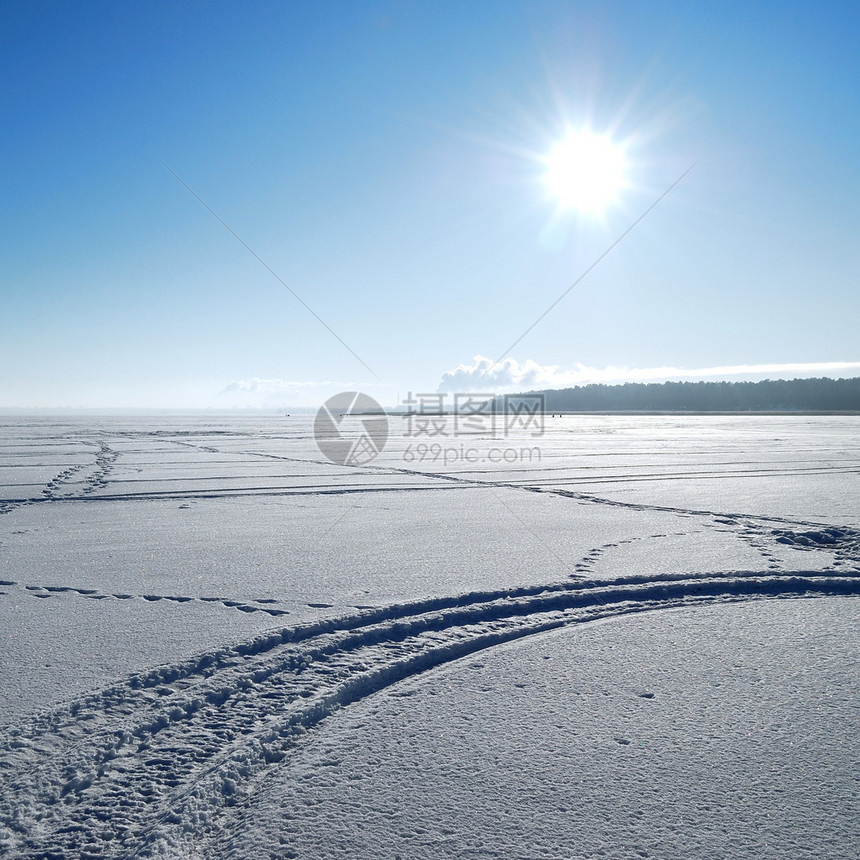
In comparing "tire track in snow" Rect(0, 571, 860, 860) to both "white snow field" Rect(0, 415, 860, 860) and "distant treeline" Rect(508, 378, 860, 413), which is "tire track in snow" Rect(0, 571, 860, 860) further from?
"distant treeline" Rect(508, 378, 860, 413)

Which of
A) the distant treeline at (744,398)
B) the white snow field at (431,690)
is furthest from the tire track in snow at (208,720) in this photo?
the distant treeline at (744,398)

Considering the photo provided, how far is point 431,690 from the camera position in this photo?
2.61m

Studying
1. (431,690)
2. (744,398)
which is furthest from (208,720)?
(744,398)

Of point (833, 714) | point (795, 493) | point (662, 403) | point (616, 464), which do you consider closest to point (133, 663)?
point (833, 714)

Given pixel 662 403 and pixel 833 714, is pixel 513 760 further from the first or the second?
pixel 662 403

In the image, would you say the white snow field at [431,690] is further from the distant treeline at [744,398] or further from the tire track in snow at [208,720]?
the distant treeline at [744,398]

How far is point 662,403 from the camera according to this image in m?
89.6

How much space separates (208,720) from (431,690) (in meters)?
0.87

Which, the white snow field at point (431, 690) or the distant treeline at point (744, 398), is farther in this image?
the distant treeline at point (744, 398)

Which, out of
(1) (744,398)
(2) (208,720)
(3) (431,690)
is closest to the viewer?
(2) (208,720)

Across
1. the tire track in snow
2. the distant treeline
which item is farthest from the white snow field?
the distant treeline

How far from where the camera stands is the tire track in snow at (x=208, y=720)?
1812 millimetres

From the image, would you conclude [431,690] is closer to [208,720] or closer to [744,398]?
[208,720]

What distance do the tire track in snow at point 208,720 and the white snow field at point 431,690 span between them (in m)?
Answer: 0.01
